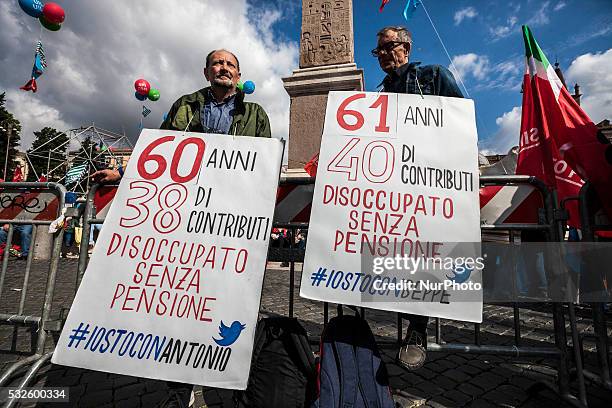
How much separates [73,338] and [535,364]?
3612 millimetres

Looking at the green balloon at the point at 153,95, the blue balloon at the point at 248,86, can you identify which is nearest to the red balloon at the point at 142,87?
the green balloon at the point at 153,95

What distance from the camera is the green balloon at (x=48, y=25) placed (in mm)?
8534

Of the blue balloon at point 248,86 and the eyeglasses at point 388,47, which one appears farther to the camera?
the blue balloon at point 248,86

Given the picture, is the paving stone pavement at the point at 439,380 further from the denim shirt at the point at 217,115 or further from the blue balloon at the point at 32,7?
the blue balloon at the point at 32,7

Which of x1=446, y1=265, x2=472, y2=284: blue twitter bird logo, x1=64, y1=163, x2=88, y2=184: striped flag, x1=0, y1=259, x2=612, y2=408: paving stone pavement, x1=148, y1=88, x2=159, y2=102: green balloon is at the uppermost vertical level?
x1=148, y1=88, x2=159, y2=102: green balloon

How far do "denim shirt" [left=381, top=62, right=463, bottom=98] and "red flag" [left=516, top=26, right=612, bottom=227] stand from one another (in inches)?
41.2

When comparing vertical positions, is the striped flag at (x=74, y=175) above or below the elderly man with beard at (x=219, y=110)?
Answer: above

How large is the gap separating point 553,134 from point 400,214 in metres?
2.34

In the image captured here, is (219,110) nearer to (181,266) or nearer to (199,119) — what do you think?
(199,119)

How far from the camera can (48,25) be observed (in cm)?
867

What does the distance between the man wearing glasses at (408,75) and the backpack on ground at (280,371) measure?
0.73 metres

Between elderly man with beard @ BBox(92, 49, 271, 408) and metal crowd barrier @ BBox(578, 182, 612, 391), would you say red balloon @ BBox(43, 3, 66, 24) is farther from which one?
metal crowd barrier @ BBox(578, 182, 612, 391)

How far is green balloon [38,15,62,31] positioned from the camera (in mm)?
8534

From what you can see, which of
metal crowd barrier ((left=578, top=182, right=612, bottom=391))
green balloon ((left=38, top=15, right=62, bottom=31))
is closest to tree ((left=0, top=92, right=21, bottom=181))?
green balloon ((left=38, top=15, right=62, bottom=31))
